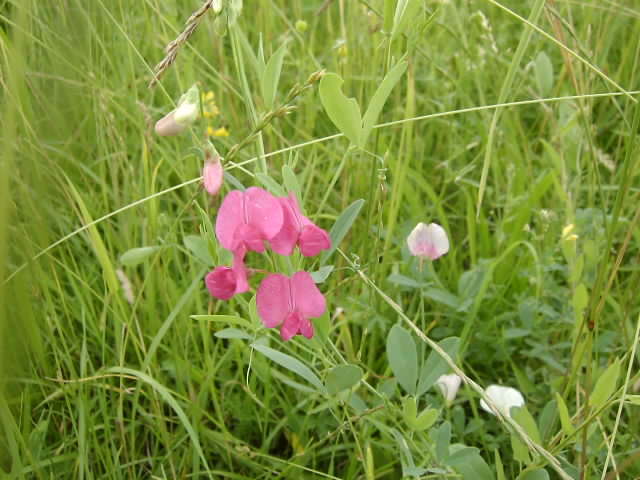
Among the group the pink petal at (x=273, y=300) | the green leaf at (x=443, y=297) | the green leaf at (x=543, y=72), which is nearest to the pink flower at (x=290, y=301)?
the pink petal at (x=273, y=300)

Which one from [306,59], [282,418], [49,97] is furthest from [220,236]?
[306,59]

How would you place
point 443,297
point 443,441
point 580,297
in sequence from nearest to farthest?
point 443,441 → point 580,297 → point 443,297

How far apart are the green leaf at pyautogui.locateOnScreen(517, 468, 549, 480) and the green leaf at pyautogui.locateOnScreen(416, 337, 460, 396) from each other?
0.49 feet

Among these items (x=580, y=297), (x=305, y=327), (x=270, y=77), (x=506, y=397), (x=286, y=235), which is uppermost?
(x=270, y=77)

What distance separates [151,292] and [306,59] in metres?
0.80

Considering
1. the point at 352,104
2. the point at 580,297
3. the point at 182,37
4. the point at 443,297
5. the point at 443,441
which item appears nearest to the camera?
the point at 182,37

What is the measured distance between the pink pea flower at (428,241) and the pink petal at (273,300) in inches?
16.2

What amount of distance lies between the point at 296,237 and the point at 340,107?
17 centimetres

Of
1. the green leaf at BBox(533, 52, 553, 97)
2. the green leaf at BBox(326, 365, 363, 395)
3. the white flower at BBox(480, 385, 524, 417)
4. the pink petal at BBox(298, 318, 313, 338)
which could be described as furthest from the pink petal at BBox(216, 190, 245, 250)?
the green leaf at BBox(533, 52, 553, 97)

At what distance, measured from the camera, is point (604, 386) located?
0.87 m

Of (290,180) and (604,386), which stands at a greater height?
(290,180)

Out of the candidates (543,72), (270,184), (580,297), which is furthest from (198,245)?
(543,72)

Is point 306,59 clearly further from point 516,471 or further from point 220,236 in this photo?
point 220,236

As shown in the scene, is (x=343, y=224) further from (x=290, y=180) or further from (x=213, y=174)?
(x=213, y=174)
